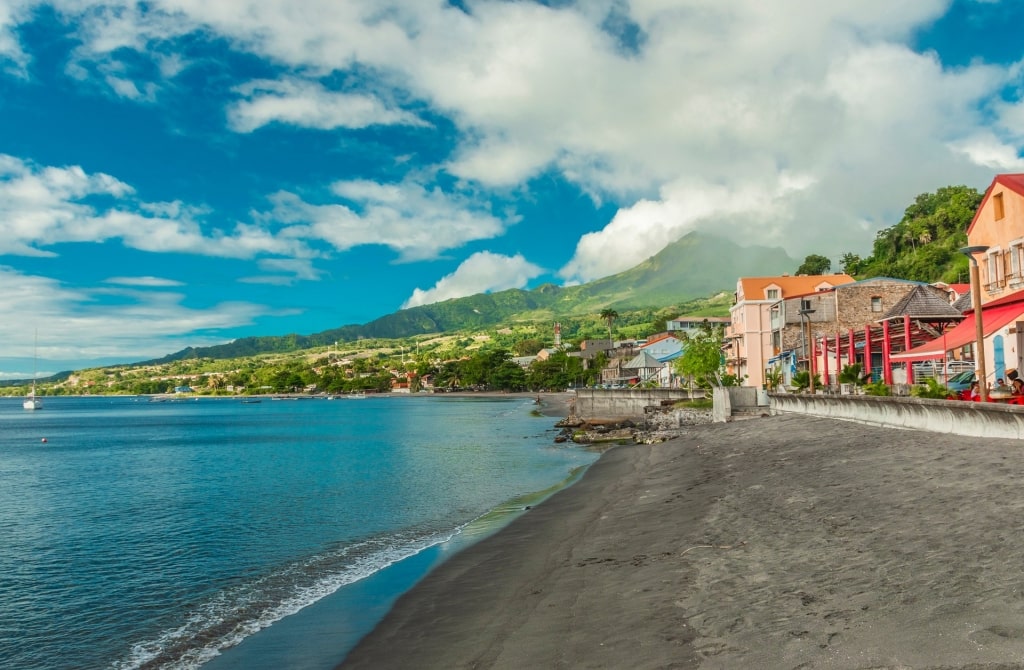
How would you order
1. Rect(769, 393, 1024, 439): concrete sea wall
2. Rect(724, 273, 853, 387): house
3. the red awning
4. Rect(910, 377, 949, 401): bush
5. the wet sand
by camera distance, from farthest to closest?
Rect(724, 273, 853, 387): house < the red awning < Rect(910, 377, 949, 401): bush < Rect(769, 393, 1024, 439): concrete sea wall < the wet sand

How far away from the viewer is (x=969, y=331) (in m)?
31.3

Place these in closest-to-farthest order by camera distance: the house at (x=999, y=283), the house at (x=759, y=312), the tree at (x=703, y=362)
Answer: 1. the house at (x=999, y=283)
2. the house at (x=759, y=312)
3. the tree at (x=703, y=362)

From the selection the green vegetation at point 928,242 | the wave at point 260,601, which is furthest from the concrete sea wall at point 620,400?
the wave at point 260,601

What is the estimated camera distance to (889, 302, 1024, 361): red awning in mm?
28359

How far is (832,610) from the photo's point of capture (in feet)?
30.5

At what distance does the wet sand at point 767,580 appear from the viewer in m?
8.29

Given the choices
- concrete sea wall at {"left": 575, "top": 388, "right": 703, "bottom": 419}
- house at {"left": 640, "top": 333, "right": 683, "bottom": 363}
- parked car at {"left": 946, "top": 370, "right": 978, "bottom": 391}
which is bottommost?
concrete sea wall at {"left": 575, "top": 388, "right": 703, "bottom": 419}

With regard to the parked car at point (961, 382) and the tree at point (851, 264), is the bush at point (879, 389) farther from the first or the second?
the tree at point (851, 264)

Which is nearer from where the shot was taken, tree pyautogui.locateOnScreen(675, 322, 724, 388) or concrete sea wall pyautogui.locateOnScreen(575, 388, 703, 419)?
concrete sea wall pyautogui.locateOnScreen(575, 388, 703, 419)

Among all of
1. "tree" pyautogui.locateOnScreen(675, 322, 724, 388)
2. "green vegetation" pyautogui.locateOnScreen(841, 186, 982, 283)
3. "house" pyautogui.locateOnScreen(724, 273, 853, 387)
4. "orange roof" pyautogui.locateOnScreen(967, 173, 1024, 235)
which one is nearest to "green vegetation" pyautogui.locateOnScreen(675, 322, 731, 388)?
"tree" pyautogui.locateOnScreen(675, 322, 724, 388)

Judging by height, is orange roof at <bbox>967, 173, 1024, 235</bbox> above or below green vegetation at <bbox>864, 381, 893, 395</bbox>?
above

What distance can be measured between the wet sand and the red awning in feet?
32.4

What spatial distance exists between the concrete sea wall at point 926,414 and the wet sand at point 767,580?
0.82 meters

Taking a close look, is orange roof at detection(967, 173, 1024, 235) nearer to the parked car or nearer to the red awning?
the red awning
